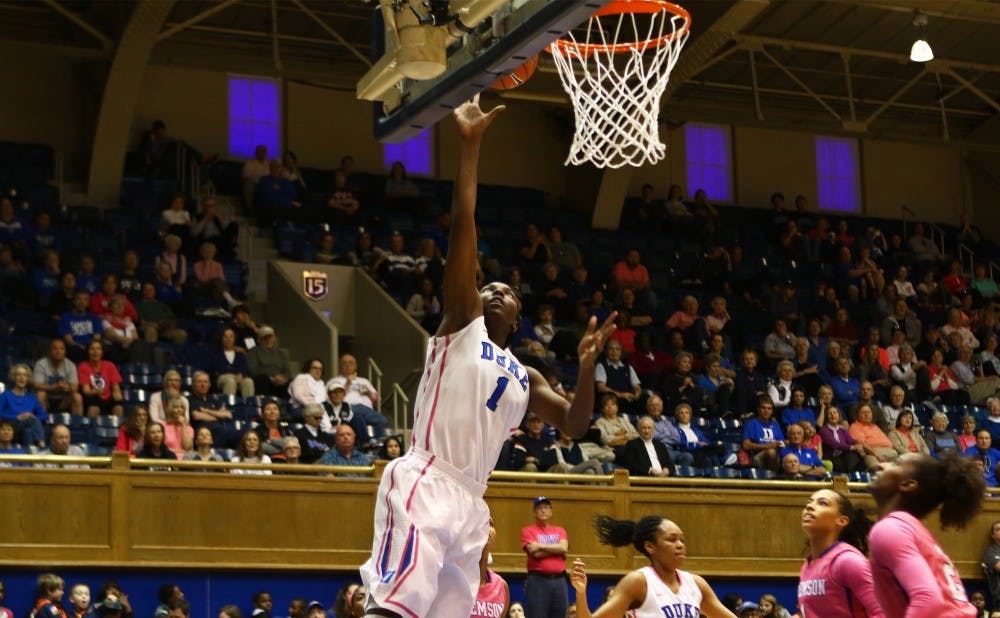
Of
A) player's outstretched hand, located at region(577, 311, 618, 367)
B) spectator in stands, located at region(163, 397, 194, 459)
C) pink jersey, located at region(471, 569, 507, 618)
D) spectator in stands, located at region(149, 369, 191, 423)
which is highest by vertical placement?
spectator in stands, located at region(149, 369, 191, 423)

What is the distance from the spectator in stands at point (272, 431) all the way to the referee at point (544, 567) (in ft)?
7.71

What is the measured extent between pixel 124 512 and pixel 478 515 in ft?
25.2

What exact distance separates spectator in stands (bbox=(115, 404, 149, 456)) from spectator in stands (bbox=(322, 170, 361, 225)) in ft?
22.0

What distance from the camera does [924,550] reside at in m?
4.82

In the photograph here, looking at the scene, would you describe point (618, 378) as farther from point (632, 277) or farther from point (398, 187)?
point (398, 187)

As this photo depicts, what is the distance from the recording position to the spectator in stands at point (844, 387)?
59.0 ft

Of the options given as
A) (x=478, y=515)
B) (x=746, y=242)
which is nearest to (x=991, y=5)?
(x=746, y=242)

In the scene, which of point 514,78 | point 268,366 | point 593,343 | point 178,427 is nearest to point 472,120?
point 593,343

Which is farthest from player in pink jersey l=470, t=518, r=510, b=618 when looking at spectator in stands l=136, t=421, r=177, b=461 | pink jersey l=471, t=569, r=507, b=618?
spectator in stands l=136, t=421, r=177, b=461

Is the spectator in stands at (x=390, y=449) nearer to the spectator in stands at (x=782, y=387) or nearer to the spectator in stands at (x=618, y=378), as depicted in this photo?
the spectator in stands at (x=618, y=378)

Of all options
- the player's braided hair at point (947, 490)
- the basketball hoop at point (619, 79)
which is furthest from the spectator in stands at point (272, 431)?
the player's braided hair at point (947, 490)

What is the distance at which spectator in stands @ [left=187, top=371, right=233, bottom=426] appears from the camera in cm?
1386

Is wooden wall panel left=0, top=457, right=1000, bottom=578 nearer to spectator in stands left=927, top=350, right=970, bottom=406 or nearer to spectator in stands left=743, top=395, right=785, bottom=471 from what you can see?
spectator in stands left=743, top=395, right=785, bottom=471

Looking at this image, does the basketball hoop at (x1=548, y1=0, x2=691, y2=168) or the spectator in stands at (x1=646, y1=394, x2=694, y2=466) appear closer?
the basketball hoop at (x1=548, y1=0, x2=691, y2=168)
